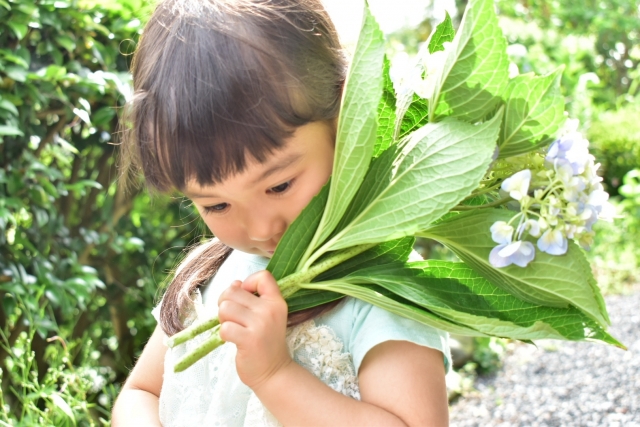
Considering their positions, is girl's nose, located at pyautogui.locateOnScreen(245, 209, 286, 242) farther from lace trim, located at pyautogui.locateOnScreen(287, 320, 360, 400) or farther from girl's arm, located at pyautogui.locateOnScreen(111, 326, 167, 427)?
girl's arm, located at pyautogui.locateOnScreen(111, 326, 167, 427)

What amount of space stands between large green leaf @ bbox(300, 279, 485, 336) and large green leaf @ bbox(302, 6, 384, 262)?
0.40ft

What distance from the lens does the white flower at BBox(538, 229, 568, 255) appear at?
1.00 m

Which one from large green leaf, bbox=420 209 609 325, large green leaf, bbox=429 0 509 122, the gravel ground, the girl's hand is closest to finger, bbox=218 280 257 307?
the girl's hand

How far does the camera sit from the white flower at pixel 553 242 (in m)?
1.00

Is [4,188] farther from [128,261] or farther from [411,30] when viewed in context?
[411,30]

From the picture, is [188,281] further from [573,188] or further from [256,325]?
[573,188]

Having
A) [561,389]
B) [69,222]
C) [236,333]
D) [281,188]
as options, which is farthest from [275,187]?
[561,389]

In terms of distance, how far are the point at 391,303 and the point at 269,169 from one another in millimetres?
281

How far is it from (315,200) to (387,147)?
0.15 meters

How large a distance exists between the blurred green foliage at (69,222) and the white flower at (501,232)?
86 cm

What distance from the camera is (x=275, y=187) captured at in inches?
46.0

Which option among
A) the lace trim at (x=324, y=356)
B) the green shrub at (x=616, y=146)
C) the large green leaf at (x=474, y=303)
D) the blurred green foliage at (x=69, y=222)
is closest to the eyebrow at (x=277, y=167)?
the large green leaf at (x=474, y=303)

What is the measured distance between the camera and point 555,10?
10.1m

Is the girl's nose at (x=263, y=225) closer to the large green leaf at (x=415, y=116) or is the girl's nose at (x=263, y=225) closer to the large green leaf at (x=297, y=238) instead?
the large green leaf at (x=297, y=238)
